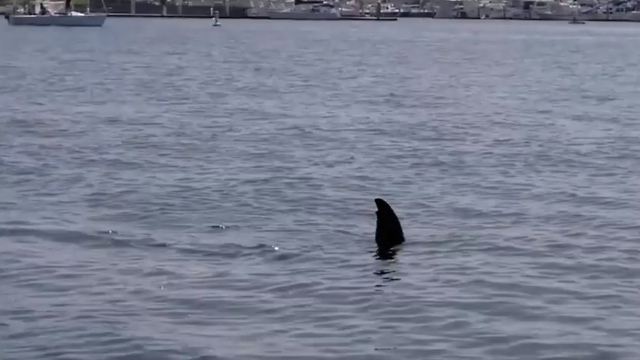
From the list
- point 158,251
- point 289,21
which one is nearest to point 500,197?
point 158,251

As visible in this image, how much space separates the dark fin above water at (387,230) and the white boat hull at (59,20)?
97619mm

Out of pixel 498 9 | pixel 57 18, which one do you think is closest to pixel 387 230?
pixel 57 18

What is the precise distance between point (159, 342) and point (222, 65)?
54.4 m

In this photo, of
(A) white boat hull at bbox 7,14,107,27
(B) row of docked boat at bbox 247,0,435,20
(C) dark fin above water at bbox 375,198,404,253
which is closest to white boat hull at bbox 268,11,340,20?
(B) row of docked boat at bbox 247,0,435,20

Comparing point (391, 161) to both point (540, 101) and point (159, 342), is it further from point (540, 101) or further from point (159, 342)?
point (540, 101)

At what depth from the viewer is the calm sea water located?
563 inches

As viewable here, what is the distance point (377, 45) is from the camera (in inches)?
3942

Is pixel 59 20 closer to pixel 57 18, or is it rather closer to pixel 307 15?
pixel 57 18

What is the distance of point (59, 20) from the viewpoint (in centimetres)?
11462

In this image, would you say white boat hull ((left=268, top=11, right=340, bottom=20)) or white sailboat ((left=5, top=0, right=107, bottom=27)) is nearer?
white sailboat ((left=5, top=0, right=107, bottom=27))

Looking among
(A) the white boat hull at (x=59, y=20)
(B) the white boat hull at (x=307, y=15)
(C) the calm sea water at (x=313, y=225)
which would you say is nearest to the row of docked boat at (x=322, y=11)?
(B) the white boat hull at (x=307, y=15)

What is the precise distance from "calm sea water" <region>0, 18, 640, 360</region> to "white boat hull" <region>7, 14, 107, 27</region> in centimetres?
6848

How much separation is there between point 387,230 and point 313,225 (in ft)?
6.79

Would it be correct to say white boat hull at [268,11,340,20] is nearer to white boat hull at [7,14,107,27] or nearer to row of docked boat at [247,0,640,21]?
row of docked boat at [247,0,640,21]
